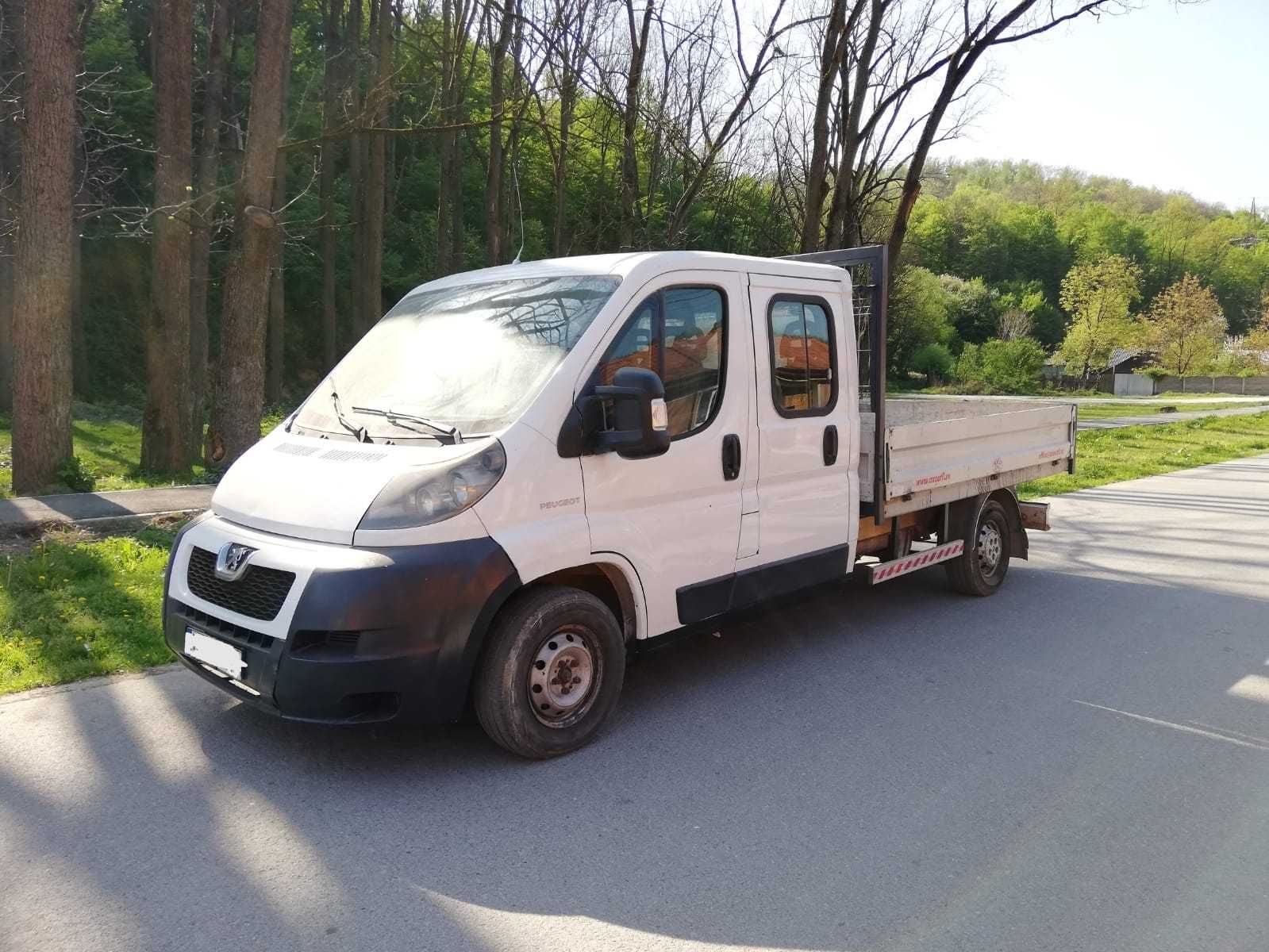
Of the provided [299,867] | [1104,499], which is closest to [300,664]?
[299,867]

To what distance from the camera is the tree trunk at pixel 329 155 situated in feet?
66.5

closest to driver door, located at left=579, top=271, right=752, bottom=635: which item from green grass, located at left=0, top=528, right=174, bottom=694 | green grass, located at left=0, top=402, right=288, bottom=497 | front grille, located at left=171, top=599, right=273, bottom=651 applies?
front grille, located at left=171, top=599, right=273, bottom=651

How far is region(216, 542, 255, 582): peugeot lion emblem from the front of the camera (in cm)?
400

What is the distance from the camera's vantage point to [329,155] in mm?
26750

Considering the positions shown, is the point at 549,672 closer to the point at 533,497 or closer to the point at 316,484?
the point at 533,497

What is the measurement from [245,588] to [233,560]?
5.8 inches

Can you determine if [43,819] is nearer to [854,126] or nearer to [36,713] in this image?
[36,713]

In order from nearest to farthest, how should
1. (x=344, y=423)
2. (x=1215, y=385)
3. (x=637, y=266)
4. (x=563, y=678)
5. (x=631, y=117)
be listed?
1. (x=563, y=678)
2. (x=344, y=423)
3. (x=637, y=266)
4. (x=631, y=117)
5. (x=1215, y=385)

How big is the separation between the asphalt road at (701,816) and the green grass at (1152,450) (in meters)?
7.04

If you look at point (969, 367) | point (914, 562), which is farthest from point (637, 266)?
point (969, 367)

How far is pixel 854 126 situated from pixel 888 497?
10816 mm

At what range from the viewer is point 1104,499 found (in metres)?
13.2

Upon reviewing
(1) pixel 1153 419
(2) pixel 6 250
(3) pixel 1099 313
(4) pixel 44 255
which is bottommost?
(1) pixel 1153 419

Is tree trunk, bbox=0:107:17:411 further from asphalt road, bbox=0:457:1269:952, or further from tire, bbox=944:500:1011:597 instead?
tire, bbox=944:500:1011:597
